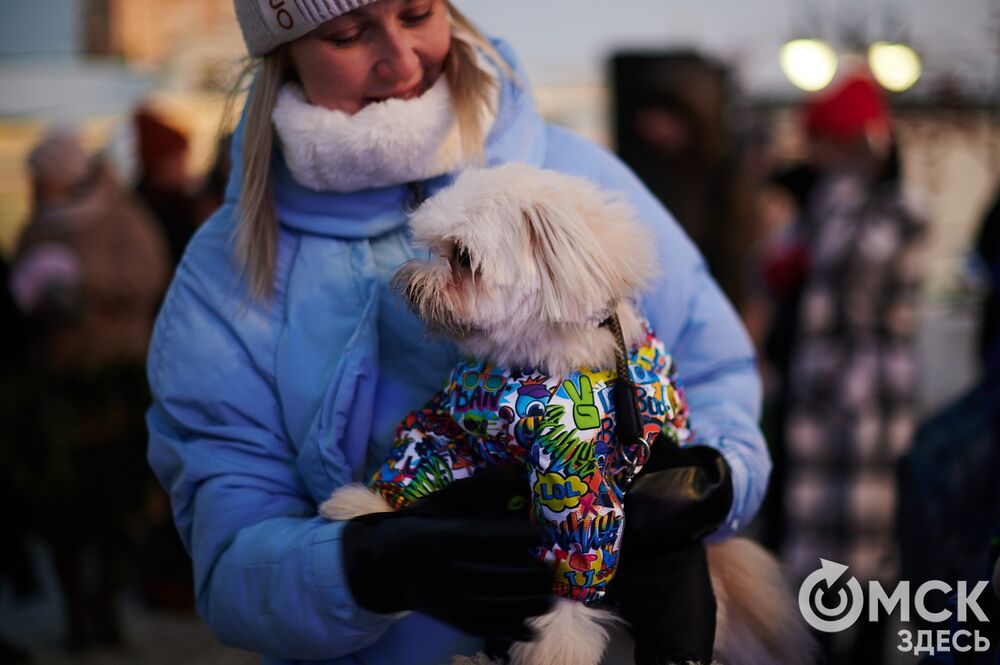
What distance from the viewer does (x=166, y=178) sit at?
262 inches

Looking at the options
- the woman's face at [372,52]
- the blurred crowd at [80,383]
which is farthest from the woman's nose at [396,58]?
the blurred crowd at [80,383]

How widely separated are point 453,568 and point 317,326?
0.50 m

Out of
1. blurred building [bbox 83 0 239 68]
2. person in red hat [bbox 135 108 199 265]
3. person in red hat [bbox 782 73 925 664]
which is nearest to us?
person in red hat [bbox 782 73 925 664]

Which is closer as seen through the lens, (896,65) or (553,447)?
(553,447)

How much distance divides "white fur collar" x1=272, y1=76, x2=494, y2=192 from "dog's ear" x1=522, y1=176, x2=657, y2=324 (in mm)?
A: 241

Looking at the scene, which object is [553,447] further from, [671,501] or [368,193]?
[368,193]

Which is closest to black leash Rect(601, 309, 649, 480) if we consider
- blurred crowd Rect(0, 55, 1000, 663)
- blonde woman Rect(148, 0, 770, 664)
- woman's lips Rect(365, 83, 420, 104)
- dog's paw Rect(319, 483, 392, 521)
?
blonde woman Rect(148, 0, 770, 664)

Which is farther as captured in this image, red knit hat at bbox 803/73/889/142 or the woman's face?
red knit hat at bbox 803/73/889/142

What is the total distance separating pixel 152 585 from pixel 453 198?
497cm

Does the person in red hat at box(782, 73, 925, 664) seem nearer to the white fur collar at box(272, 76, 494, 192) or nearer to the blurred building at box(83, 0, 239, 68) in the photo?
the white fur collar at box(272, 76, 494, 192)

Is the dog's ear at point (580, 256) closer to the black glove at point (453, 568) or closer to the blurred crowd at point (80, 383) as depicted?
the black glove at point (453, 568)

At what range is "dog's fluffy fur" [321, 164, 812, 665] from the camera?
1535 mm

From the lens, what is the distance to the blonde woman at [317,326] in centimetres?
162

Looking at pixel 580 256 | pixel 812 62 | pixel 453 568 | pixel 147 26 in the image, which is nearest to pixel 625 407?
pixel 580 256
